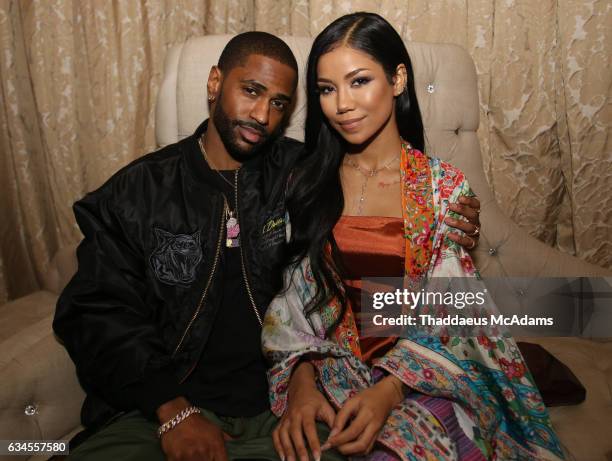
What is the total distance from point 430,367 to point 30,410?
0.99 metres

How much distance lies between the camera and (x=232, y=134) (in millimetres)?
1465

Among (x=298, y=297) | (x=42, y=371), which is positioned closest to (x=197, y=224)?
A: (x=298, y=297)

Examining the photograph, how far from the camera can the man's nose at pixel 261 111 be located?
1.43 metres

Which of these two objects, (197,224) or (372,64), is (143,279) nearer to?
(197,224)

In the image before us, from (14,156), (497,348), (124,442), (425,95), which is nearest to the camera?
(124,442)

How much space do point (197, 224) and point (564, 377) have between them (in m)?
1.10

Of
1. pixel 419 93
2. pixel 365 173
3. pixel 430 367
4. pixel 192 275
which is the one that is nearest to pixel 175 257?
pixel 192 275

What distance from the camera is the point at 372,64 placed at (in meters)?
1.33

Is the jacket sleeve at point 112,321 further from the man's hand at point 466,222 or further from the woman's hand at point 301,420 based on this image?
the man's hand at point 466,222

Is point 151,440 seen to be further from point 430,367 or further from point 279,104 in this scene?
point 279,104

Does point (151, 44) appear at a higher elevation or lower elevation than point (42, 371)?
higher

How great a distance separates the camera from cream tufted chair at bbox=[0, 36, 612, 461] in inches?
53.7

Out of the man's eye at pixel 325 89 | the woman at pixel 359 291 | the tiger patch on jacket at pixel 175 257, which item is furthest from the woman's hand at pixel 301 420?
the man's eye at pixel 325 89

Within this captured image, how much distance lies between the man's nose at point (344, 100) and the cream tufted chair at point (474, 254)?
1.39 ft
